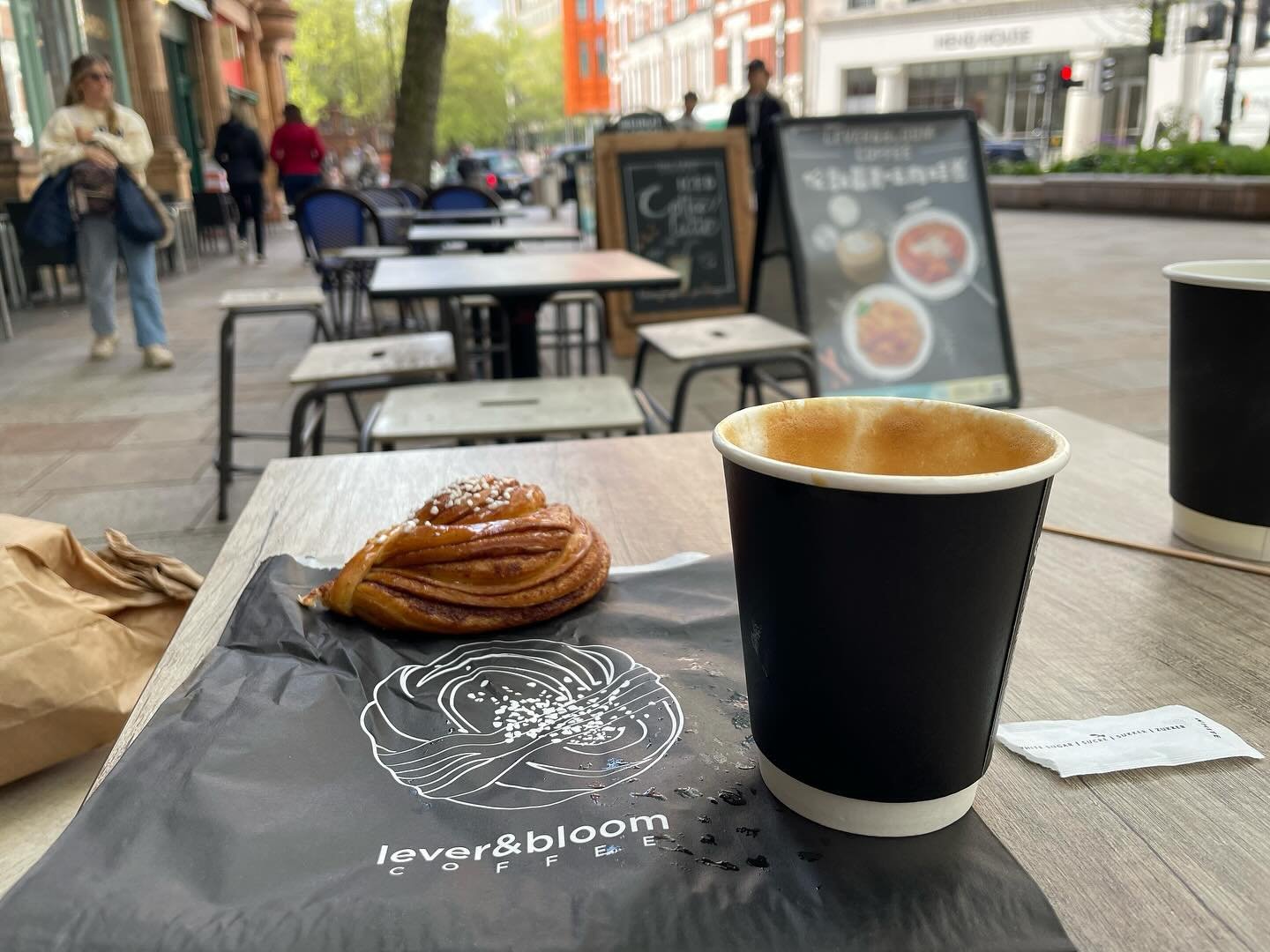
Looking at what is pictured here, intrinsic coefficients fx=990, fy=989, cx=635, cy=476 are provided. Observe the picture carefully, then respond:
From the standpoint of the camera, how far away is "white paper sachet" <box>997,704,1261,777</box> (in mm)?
685

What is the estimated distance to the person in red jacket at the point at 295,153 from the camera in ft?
37.1

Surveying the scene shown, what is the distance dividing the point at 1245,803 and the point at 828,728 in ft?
0.97

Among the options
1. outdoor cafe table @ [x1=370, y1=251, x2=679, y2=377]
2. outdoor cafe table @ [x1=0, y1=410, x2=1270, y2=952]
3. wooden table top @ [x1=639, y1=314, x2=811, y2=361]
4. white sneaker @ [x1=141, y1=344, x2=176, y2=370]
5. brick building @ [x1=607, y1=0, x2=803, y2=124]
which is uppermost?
brick building @ [x1=607, y1=0, x2=803, y2=124]

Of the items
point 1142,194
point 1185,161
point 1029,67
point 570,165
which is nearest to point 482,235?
point 570,165

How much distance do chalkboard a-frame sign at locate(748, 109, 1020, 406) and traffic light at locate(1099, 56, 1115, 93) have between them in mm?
24799

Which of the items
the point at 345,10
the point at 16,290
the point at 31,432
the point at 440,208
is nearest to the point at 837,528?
the point at 31,432

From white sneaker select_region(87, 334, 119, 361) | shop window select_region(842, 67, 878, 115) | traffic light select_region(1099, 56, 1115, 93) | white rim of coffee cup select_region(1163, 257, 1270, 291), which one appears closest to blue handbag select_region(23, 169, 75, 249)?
white sneaker select_region(87, 334, 119, 361)

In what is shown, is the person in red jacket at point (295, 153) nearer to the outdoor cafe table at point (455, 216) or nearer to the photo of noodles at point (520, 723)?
the outdoor cafe table at point (455, 216)

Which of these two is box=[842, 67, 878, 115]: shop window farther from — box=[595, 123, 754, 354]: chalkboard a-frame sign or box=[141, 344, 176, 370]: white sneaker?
box=[141, 344, 176, 370]: white sneaker

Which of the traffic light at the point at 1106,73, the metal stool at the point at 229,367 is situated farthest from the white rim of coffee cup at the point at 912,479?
the traffic light at the point at 1106,73

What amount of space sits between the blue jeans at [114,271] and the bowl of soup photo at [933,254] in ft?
14.8

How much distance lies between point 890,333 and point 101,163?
4.61m

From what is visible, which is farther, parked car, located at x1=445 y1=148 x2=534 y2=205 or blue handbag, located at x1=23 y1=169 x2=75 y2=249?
parked car, located at x1=445 y1=148 x2=534 y2=205

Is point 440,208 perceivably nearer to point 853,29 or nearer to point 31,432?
point 31,432
